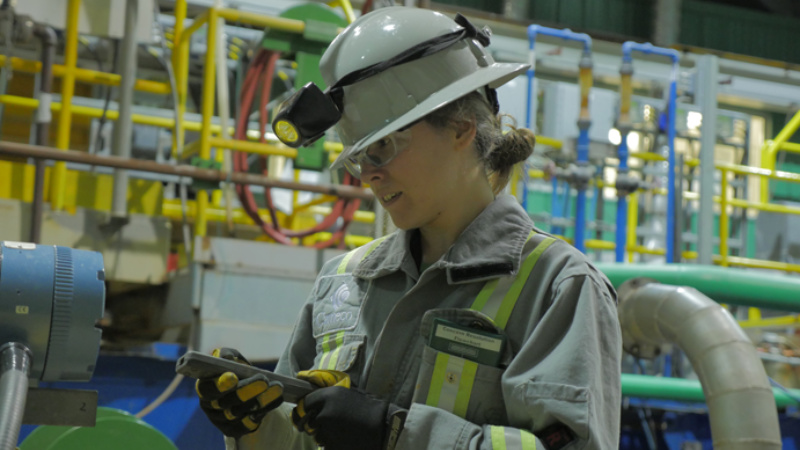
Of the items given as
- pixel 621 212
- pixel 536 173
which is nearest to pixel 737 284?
pixel 621 212

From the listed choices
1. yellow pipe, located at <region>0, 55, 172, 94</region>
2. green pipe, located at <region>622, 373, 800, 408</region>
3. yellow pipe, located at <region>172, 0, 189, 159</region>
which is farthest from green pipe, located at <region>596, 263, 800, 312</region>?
yellow pipe, located at <region>0, 55, 172, 94</region>

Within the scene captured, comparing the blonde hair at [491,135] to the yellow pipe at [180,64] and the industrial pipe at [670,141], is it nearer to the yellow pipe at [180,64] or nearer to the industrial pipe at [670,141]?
the yellow pipe at [180,64]

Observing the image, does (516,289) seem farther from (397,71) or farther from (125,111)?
(125,111)

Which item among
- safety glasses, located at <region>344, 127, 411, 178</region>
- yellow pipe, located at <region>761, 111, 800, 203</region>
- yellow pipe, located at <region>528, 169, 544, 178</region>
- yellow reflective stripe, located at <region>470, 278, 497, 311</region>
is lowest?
yellow reflective stripe, located at <region>470, 278, 497, 311</region>

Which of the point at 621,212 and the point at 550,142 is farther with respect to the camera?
the point at 550,142

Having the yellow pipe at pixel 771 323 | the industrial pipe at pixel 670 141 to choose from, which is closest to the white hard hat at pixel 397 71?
the industrial pipe at pixel 670 141

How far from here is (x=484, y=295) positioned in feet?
5.40

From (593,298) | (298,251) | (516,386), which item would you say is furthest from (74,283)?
(298,251)

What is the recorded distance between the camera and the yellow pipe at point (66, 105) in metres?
4.23

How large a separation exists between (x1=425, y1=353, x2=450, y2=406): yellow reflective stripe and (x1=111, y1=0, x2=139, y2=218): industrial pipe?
295cm

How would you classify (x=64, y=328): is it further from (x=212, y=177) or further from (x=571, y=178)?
(x=571, y=178)

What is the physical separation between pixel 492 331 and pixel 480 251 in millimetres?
163

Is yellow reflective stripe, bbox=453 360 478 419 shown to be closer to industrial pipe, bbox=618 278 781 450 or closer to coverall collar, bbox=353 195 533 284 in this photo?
coverall collar, bbox=353 195 533 284

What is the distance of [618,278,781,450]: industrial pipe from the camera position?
140 inches
